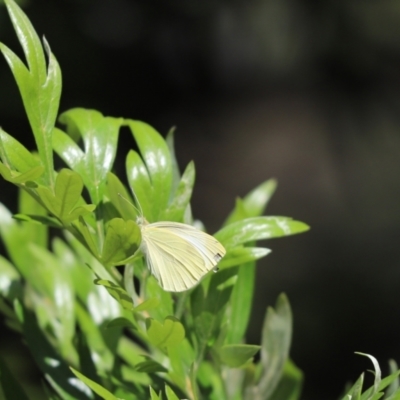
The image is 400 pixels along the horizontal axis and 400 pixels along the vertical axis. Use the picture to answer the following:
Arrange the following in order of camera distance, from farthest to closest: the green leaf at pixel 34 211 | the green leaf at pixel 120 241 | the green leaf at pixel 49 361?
the green leaf at pixel 34 211, the green leaf at pixel 49 361, the green leaf at pixel 120 241

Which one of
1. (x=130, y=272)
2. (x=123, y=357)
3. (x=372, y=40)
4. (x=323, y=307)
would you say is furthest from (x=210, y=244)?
(x=323, y=307)

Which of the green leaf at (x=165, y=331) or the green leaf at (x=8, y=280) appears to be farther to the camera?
the green leaf at (x=8, y=280)

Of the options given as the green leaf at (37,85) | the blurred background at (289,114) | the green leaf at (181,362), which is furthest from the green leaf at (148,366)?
the blurred background at (289,114)

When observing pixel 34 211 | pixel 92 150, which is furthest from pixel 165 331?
pixel 34 211

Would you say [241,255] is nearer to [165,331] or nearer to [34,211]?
[165,331]

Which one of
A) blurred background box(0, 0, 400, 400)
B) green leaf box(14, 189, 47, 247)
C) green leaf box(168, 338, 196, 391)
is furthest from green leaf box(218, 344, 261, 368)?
blurred background box(0, 0, 400, 400)

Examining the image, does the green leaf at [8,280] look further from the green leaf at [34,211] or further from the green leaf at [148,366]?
the green leaf at [148,366]
